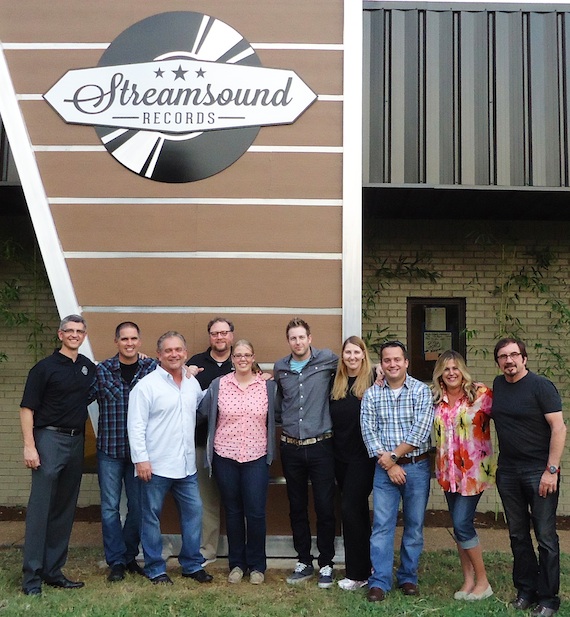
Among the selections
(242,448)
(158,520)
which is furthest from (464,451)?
(158,520)

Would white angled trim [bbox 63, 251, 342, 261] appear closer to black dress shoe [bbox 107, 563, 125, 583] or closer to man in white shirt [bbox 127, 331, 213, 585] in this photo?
man in white shirt [bbox 127, 331, 213, 585]

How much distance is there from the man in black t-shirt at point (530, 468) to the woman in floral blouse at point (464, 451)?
10 centimetres

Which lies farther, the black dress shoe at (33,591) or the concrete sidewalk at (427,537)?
the concrete sidewalk at (427,537)

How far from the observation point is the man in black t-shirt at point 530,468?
3973mm

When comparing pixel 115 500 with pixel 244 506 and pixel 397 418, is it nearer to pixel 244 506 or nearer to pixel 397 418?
pixel 244 506

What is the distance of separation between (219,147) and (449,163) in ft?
7.22

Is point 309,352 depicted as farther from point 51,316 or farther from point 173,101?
point 51,316

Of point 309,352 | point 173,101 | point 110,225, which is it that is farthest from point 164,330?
point 173,101

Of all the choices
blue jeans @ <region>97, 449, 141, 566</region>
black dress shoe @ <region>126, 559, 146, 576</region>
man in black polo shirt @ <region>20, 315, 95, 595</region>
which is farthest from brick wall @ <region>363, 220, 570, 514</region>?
man in black polo shirt @ <region>20, 315, 95, 595</region>

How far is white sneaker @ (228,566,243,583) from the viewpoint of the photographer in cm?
458

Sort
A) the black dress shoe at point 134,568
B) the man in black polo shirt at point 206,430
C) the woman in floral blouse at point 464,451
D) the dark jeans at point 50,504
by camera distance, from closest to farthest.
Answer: the woman in floral blouse at point 464,451 < the dark jeans at point 50,504 < the black dress shoe at point 134,568 < the man in black polo shirt at point 206,430

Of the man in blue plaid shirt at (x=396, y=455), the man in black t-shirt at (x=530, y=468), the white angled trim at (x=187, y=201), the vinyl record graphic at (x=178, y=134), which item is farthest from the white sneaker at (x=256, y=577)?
the vinyl record graphic at (x=178, y=134)

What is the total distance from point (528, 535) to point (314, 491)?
138cm

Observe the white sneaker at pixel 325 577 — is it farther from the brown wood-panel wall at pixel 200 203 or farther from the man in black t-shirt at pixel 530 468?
the brown wood-panel wall at pixel 200 203
